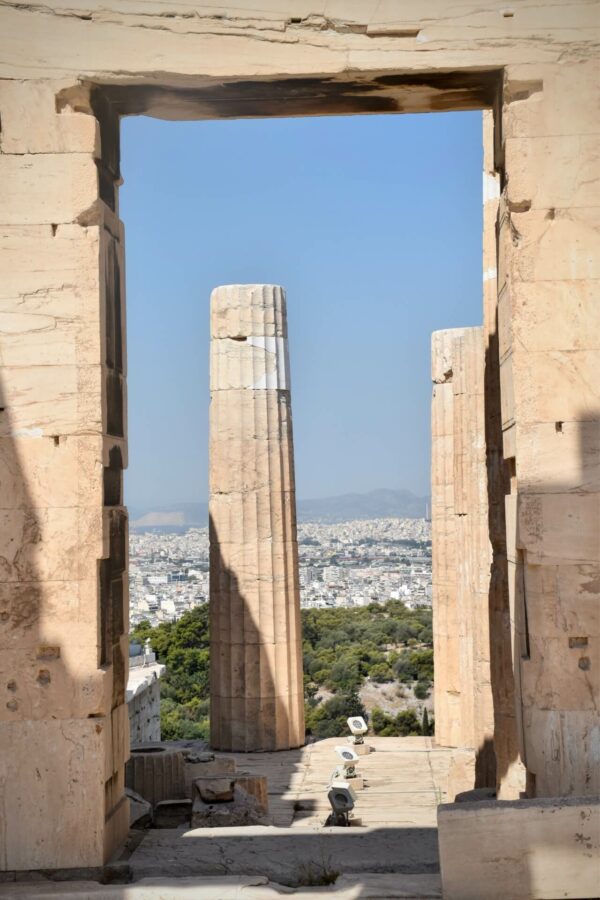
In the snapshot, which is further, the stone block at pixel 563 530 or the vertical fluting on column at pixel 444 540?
the vertical fluting on column at pixel 444 540

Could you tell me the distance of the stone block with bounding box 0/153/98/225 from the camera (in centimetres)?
926

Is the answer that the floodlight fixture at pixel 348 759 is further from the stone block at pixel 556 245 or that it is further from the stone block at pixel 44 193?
the stone block at pixel 44 193

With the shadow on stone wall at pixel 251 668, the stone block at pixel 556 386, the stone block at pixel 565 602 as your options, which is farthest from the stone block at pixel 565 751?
the shadow on stone wall at pixel 251 668

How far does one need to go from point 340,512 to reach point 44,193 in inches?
7079

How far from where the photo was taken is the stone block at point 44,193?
9258 millimetres

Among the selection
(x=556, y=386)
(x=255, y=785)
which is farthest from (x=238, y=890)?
(x=255, y=785)

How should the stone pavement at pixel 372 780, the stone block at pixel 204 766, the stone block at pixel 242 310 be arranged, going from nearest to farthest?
1. the stone block at pixel 204 766
2. the stone pavement at pixel 372 780
3. the stone block at pixel 242 310

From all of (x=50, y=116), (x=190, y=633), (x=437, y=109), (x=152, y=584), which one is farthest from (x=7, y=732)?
(x=152, y=584)

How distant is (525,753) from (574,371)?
291 cm

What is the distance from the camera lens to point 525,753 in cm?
907

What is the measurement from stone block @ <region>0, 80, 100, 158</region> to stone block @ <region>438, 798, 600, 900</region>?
566cm

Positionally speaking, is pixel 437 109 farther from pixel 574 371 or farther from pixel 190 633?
pixel 190 633

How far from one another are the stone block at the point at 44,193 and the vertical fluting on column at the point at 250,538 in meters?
11.5

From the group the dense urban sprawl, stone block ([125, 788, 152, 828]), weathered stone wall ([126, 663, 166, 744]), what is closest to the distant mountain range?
the dense urban sprawl
